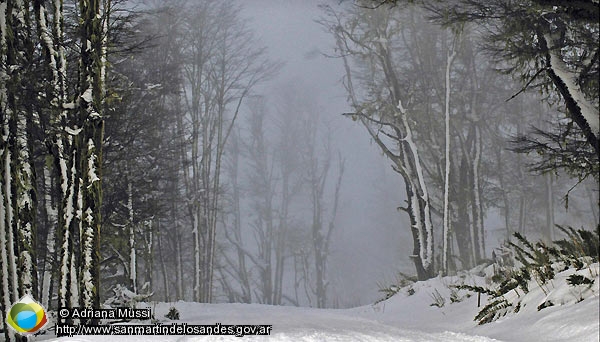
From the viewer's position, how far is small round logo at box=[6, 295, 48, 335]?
4.54m

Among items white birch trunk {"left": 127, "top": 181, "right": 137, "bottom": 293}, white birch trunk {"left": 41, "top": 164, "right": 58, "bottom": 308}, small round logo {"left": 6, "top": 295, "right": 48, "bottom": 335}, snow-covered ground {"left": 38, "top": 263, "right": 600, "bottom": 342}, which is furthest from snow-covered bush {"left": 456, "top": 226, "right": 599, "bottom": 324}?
white birch trunk {"left": 41, "top": 164, "right": 58, "bottom": 308}

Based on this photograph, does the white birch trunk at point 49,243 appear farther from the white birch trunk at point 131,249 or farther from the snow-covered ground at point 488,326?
the snow-covered ground at point 488,326

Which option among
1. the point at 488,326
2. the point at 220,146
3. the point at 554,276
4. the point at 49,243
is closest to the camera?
the point at 488,326

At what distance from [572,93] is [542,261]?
195 centimetres

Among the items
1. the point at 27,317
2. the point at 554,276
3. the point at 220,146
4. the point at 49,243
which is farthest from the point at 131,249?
the point at 220,146

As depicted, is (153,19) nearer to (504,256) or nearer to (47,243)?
(47,243)

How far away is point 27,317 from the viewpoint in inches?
184

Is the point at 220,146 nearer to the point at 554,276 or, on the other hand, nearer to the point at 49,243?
the point at 49,243

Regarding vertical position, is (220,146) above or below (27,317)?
above

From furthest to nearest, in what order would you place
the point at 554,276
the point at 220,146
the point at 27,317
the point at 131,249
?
1. the point at 220,146
2. the point at 131,249
3. the point at 554,276
4. the point at 27,317

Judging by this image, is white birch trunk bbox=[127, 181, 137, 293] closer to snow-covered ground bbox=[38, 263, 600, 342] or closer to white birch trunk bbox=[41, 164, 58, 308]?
white birch trunk bbox=[41, 164, 58, 308]

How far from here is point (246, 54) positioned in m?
20.5

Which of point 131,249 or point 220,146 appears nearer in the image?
point 131,249

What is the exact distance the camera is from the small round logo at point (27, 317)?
454 centimetres
